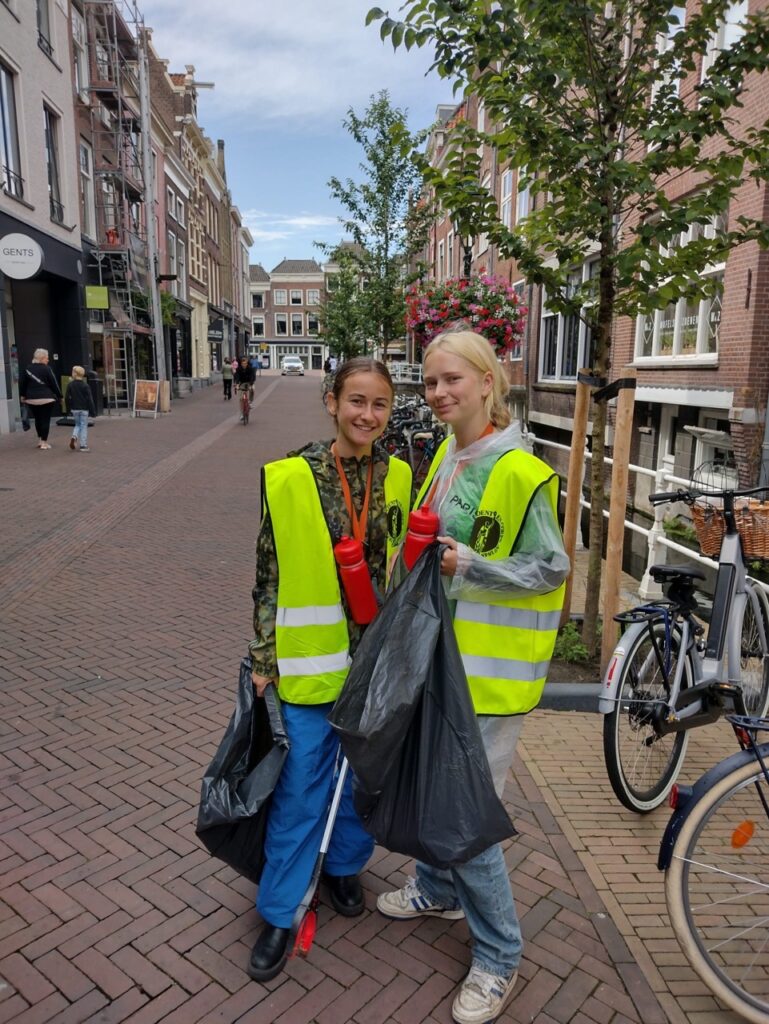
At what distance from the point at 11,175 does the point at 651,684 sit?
1735 centimetres

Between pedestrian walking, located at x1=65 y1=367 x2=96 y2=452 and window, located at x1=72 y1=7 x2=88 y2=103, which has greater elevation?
window, located at x1=72 y1=7 x2=88 y2=103

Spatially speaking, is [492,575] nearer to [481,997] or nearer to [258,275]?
[481,997]

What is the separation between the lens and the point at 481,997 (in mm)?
2111

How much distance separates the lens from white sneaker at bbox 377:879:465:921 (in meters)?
2.52

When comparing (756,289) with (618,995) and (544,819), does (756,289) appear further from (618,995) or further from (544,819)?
(618,995)

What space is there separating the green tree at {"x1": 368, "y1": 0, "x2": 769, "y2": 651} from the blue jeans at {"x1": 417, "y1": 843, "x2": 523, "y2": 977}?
3056 mm

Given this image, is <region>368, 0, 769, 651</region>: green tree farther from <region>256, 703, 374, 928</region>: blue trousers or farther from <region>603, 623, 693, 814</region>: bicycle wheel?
<region>256, 703, 374, 928</region>: blue trousers

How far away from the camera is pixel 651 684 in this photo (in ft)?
10.5

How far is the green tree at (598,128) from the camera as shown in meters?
3.82

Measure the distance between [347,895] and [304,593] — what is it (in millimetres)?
1109

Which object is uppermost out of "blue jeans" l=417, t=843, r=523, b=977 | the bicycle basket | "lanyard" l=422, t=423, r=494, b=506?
"lanyard" l=422, t=423, r=494, b=506

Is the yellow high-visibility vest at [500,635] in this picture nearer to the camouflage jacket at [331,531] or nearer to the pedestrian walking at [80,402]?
the camouflage jacket at [331,531]

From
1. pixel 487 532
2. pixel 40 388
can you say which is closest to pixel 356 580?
pixel 487 532

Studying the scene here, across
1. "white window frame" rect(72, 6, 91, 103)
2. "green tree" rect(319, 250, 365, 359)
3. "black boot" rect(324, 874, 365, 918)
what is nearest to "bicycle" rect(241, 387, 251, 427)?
"green tree" rect(319, 250, 365, 359)
